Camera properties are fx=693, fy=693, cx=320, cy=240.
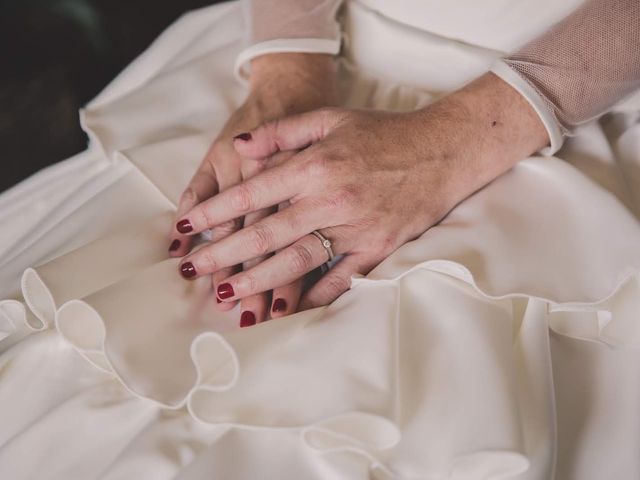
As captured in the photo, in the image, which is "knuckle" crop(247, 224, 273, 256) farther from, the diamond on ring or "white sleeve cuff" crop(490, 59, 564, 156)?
"white sleeve cuff" crop(490, 59, 564, 156)

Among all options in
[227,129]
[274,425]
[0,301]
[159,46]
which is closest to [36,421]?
[0,301]

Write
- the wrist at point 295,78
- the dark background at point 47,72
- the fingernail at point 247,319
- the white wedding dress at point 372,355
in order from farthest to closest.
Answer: the dark background at point 47,72 < the wrist at point 295,78 < the fingernail at point 247,319 < the white wedding dress at point 372,355

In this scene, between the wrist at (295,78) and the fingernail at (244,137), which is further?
the wrist at (295,78)

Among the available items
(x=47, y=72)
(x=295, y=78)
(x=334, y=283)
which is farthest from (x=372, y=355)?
(x=47, y=72)

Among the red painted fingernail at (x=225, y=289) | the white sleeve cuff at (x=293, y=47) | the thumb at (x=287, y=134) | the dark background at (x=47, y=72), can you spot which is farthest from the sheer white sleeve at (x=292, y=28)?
the dark background at (x=47, y=72)

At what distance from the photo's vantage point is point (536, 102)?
0.81 meters

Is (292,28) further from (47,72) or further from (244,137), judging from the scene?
(47,72)

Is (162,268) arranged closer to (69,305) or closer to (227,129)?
(69,305)

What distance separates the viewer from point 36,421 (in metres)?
0.68

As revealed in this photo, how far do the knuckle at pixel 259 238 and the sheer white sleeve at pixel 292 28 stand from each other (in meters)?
0.34

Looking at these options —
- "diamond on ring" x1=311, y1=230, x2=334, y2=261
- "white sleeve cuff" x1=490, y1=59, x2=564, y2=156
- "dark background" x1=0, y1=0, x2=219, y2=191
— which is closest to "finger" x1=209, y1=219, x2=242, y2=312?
"diamond on ring" x1=311, y1=230, x2=334, y2=261

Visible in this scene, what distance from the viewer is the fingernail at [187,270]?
2.53 feet

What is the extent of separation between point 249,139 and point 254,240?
139mm

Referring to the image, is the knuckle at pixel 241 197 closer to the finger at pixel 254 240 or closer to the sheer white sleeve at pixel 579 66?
the finger at pixel 254 240
